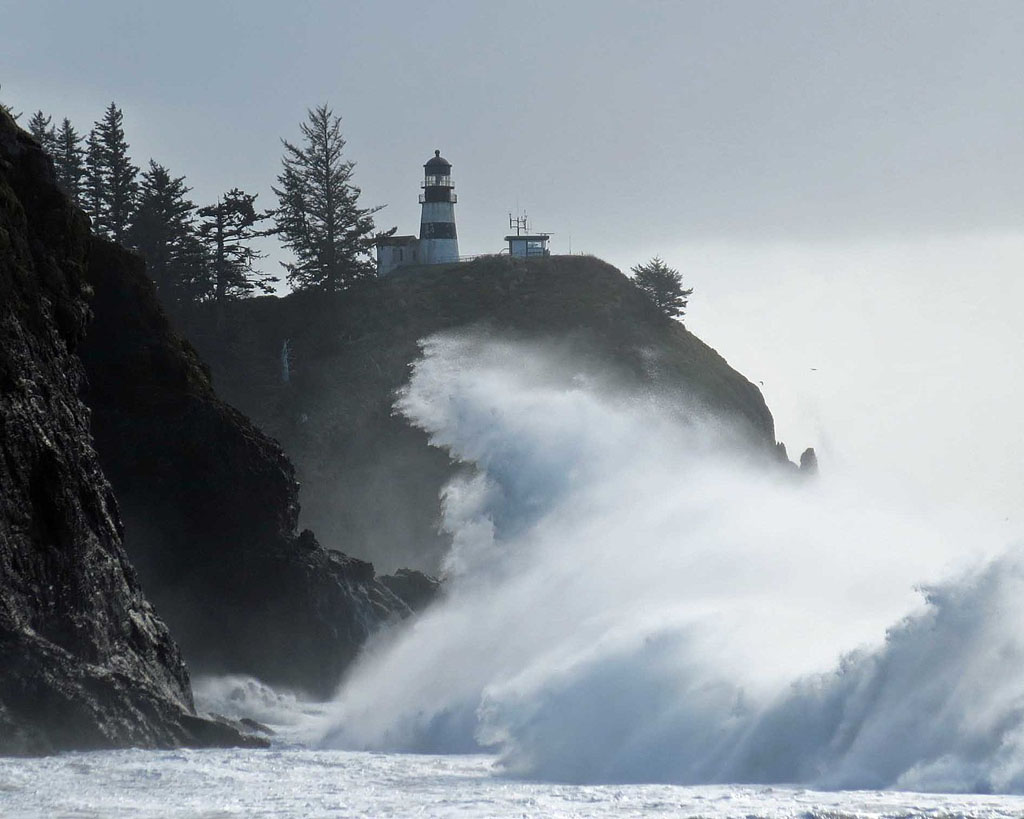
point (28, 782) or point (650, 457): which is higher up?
point (650, 457)

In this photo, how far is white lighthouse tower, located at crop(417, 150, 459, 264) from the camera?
86.8 m

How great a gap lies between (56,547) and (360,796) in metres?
8.20

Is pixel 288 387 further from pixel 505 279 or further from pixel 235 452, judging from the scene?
pixel 235 452

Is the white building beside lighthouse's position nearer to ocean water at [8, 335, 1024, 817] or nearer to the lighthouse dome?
the lighthouse dome

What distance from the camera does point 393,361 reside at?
7362 cm

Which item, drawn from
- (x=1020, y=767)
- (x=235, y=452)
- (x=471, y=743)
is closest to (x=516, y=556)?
(x=235, y=452)

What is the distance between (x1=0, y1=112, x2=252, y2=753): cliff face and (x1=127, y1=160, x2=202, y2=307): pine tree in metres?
34.2

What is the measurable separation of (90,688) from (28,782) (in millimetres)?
4172

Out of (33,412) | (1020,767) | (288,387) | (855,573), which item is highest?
(288,387)

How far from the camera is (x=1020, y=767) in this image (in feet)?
86.4

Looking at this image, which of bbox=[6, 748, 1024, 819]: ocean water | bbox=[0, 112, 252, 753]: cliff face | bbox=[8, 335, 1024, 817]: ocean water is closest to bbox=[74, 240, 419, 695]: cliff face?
bbox=[8, 335, 1024, 817]: ocean water

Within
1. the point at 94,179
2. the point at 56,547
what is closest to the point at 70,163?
the point at 94,179

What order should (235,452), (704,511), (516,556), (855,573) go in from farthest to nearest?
(516,556), (704,511), (235,452), (855,573)

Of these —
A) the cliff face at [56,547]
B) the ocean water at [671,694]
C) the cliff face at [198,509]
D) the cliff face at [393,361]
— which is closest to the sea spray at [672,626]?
the ocean water at [671,694]
